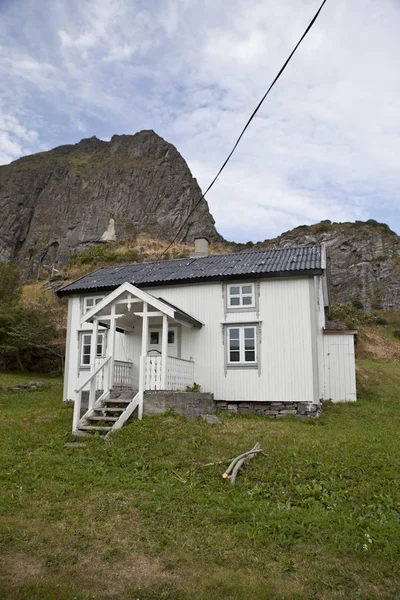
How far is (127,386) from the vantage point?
14500 mm

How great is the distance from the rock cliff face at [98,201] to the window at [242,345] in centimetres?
4290

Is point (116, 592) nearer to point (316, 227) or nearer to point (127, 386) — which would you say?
point (127, 386)

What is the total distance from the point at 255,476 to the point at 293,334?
6971 mm

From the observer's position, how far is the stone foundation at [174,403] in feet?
38.9

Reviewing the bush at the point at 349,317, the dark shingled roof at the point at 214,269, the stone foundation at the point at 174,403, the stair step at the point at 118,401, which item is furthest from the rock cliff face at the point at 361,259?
the stair step at the point at 118,401

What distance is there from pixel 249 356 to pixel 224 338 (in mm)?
1041

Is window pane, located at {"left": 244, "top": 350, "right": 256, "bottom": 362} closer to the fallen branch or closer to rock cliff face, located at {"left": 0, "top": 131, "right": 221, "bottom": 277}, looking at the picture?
the fallen branch

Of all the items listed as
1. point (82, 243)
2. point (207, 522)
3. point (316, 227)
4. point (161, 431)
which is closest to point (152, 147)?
point (82, 243)

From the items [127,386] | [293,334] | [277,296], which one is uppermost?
[277,296]

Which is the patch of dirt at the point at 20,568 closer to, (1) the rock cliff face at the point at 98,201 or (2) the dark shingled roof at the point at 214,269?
(2) the dark shingled roof at the point at 214,269

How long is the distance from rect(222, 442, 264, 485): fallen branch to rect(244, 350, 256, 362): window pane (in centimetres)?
553

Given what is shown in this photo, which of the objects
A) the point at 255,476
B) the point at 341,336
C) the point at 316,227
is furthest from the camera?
the point at 316,227

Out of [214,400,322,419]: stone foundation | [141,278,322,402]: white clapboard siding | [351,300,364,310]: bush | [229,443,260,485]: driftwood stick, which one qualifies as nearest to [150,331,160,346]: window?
[141,278,322,402]: white clapboard siding

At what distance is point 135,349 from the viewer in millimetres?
15977
